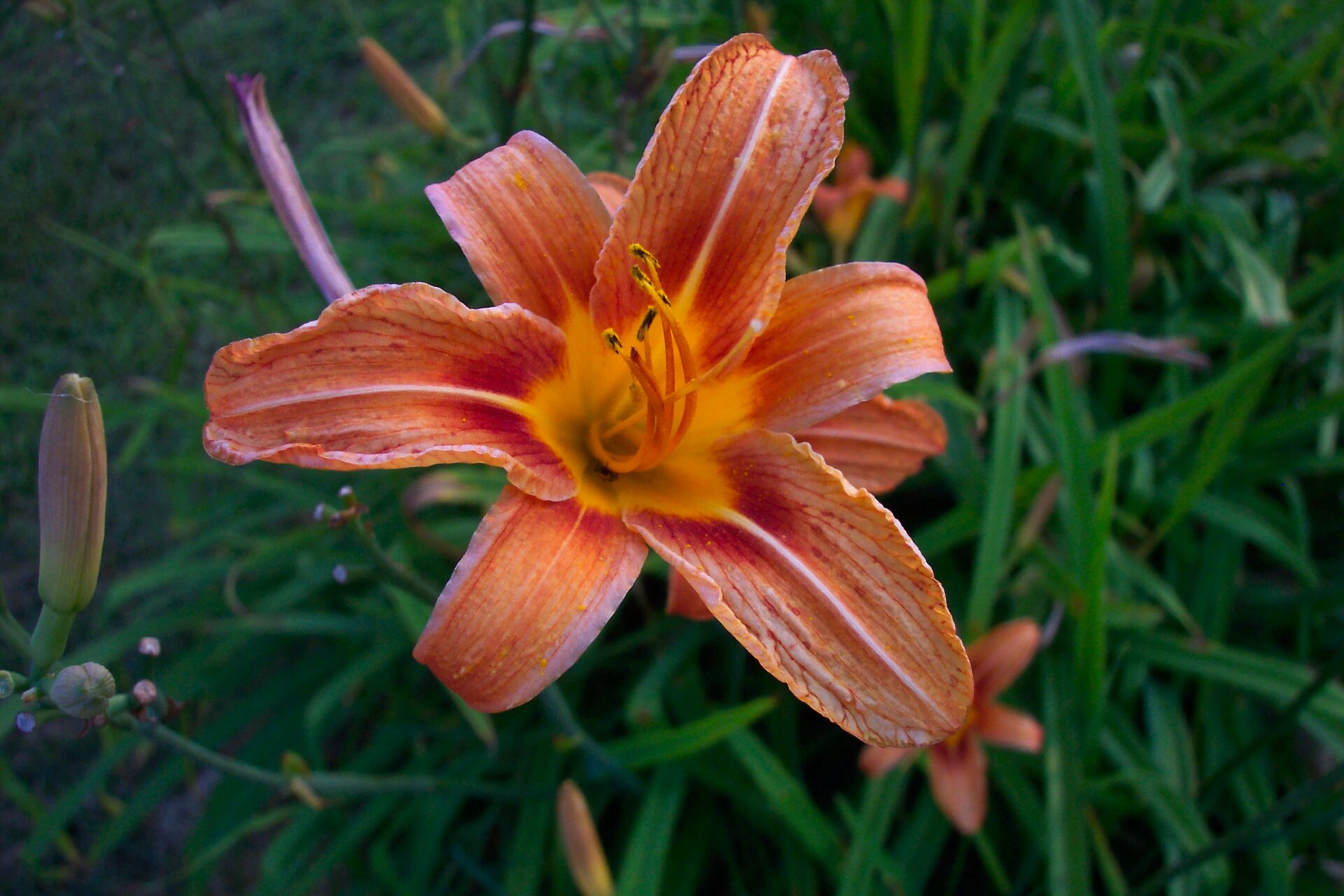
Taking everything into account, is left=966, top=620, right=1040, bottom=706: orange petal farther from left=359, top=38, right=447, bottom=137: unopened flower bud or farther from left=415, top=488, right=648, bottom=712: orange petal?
left=359, top=38, right=447, bottom=137: unopened flower bud

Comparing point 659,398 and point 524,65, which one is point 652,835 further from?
point 524,65

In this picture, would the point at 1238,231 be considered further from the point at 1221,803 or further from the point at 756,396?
the point at 756,396

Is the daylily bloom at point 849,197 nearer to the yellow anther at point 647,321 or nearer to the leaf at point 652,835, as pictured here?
the yellow anther at point 647,321

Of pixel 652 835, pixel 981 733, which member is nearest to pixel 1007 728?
pixel 981 733

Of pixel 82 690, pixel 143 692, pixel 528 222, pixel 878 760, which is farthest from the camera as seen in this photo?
pixel 878 760

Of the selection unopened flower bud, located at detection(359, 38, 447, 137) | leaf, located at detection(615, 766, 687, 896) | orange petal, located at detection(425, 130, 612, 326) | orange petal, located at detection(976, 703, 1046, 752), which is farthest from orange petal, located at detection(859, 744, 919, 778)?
unopened flower bud, located at detection(359, 38, 447, 137)
